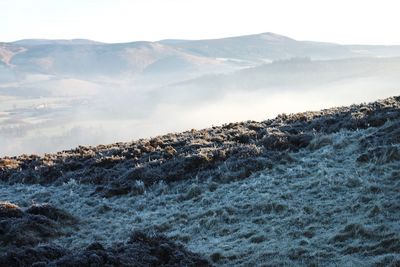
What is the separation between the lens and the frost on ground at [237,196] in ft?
33.8

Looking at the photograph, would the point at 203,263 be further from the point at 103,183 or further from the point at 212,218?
the point at 103,183

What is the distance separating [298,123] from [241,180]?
8741 millimetres

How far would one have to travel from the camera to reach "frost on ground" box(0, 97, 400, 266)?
10297mm

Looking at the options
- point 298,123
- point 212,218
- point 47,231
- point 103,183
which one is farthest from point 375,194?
point 298,123

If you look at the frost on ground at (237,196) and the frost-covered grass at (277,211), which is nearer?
the frost-covered grass at (277,211)

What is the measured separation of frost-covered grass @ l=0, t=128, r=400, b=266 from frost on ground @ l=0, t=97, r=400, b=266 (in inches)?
1.2

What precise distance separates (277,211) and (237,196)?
1.83 meters

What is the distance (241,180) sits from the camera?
15984 millimetres

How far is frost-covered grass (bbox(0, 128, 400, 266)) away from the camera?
10.0 m

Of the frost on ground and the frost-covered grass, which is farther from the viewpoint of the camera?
the frost on ground

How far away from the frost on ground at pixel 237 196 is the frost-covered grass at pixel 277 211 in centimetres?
3

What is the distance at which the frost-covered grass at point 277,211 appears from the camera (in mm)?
10039

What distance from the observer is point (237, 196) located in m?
14.3

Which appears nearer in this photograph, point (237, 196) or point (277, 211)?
point (277, 211)
